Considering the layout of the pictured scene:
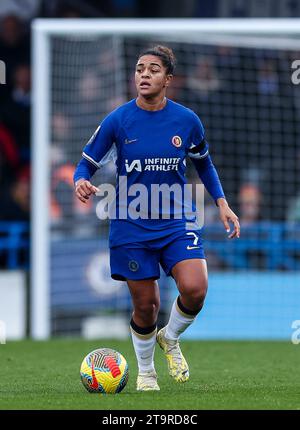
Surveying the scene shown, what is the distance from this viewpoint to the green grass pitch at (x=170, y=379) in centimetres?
733

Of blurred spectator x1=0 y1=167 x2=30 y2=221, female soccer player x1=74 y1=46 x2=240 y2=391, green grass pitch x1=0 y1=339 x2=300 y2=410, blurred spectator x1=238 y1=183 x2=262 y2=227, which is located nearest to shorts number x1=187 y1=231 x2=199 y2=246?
female soccer player x1=74 y1=46 x2=240 y2=391

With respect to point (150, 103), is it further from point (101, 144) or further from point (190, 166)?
point (190, 166)

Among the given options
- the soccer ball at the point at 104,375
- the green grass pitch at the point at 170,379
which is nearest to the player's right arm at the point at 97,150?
the soccer ball at the point at 104,375

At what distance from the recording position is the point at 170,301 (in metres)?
14.6

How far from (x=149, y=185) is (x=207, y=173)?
652 mm

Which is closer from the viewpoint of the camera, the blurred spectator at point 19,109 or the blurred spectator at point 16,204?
the blurred spectator at point 16,204

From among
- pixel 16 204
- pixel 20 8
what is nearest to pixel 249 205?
pixel 16 204

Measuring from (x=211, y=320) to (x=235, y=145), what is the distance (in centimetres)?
231

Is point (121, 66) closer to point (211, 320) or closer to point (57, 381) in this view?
point (211, 320)

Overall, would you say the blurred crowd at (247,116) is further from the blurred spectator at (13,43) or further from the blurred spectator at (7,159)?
the blurred spectator at (13,43)

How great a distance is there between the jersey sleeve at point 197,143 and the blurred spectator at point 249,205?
6867mm

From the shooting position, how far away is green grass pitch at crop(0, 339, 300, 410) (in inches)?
289

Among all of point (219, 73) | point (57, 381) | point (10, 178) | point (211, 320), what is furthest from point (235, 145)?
point (57, 381)

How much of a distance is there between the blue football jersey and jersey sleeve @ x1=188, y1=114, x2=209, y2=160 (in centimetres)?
5
